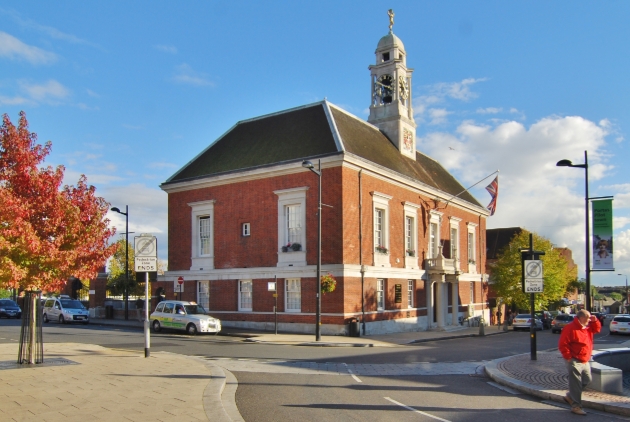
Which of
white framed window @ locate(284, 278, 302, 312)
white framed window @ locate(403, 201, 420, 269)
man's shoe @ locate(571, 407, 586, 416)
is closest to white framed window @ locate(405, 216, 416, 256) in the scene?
white framed window @ locate(403, 201, 420, 269)

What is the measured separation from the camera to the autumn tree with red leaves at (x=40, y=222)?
12.2 metres

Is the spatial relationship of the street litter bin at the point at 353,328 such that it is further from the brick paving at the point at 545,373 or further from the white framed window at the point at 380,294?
the brick paving at the point at 545,373

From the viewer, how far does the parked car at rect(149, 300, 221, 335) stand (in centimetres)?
2869

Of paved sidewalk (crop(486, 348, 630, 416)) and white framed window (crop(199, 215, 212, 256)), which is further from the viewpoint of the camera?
white framed window (crop(199, 215, 212, 256))

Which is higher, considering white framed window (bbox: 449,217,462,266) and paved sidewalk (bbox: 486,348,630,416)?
white framed window (bbox: 449,217,462,266)

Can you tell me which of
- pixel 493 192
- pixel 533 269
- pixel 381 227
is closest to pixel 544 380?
pixel 533 269

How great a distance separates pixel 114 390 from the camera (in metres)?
11.0

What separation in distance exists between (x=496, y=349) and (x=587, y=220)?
6.63 m

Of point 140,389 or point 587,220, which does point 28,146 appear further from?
point 587,220

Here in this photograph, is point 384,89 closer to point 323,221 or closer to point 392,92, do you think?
point 392,92

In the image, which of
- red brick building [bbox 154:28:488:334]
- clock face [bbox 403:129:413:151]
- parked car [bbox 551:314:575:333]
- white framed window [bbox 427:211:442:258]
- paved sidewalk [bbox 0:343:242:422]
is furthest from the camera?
parked car [bbox 551:314:575:333]

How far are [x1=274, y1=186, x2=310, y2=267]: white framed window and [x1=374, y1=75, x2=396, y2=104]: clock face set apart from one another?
1347cm

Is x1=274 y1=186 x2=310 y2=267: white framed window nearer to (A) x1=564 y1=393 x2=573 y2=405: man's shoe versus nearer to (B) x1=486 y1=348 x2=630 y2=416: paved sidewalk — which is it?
(B) x1=486 y1=348 x2=630 y2=416: paved sidewalk

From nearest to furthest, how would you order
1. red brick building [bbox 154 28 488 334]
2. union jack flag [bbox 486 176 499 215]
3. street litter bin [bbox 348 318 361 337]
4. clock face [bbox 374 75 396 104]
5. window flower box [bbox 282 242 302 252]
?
street litter bin [bbox 348 318 361 337]
red brick building [bbox 154 28 488 334]
window flower box [bbox 282 242 302 252]
clock face [bbox 374 75 396 104]
union jack flag [bbox 486 176 499 215]
